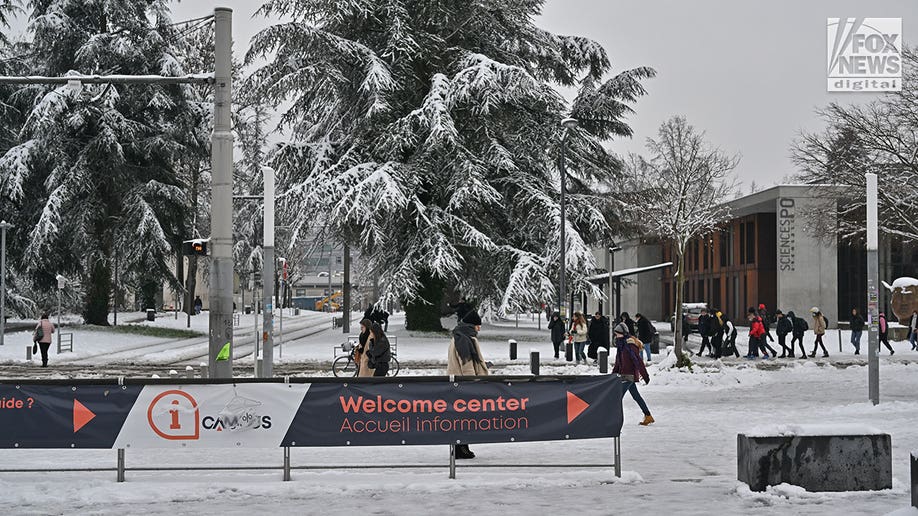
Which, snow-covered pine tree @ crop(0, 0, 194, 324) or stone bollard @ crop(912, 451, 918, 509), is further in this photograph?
snow-covered pine tree @ crop(0, 0, 194, 324)

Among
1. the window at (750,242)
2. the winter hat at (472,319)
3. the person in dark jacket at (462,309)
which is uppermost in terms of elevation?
the window at (750,242)

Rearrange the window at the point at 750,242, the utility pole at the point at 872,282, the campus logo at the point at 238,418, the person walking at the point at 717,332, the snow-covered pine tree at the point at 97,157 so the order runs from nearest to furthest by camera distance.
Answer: the campus logo at the point at 238,418
the utility pole at the point at 872,282
the person walking at the point at 717,332
the snow-covered pine tree at the point at 97,157
the window at the point at 750,242

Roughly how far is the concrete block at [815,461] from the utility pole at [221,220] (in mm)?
7434

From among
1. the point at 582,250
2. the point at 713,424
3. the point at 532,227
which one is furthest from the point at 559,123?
the point at 713,424

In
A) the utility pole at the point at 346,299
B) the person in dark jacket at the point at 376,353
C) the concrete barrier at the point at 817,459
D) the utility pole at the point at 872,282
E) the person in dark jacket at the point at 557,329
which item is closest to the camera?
the concrete barrier at the point at 817,459

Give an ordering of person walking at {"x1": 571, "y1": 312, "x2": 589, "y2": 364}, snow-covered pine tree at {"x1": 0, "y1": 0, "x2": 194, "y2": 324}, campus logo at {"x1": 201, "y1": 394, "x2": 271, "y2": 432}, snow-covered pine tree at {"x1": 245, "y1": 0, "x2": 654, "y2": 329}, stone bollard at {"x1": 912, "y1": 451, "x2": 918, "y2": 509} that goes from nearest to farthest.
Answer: stone bollard at {"x1": 912, "y1": 451, "x2": 918, "y2": 509}
campus logo at {"x1": 201, "y1": 394, "x2": 271, "y2": 432}
person walking at {"x1": 571, "y1": 312, "x2": 589, "y2": 364}
snow-covered pine tree at {"x1": 245, "y1": 0, "x2": 654, "y2": 329}
snow-covered pine tree at {"x1": 0, "y1": 0, "x2": 194, "y2": 324}

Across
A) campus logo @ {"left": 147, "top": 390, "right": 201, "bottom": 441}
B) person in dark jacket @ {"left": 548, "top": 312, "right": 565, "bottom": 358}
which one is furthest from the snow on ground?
person in dark jacket @ {"left": 548, "top": 312, "right": 565, "bottom": 358}

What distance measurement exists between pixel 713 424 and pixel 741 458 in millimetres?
6183

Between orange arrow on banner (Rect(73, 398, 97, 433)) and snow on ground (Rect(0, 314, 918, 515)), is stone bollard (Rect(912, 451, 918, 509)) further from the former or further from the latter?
orange arrow on banner (Rect(73, 398, 97, 433))

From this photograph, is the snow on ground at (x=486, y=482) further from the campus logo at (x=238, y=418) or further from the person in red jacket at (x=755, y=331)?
the person in red jacket at (x=755, y=331)

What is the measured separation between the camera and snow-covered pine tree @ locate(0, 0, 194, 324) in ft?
136

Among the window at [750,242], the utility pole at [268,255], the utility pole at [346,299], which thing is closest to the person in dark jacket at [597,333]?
the utility pole at [268,255]

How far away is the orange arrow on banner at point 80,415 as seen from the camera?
33.8ft

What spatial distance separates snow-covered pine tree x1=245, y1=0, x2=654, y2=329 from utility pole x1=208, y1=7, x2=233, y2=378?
20.9 meters
